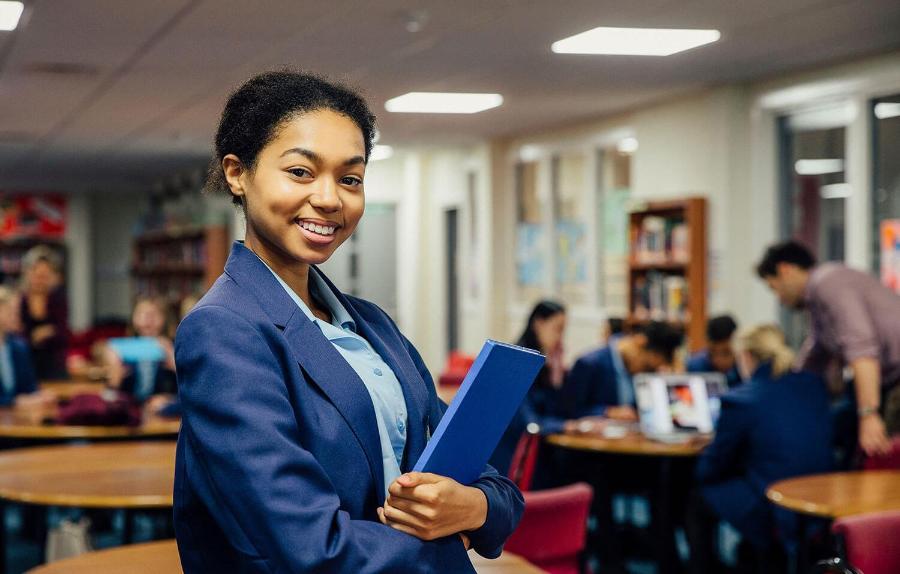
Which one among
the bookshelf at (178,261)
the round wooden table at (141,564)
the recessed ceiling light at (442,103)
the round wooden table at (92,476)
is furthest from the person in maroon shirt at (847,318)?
the bookshelf at (178,261)

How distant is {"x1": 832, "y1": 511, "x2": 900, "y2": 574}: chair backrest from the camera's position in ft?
9.47

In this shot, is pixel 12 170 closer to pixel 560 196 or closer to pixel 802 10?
pixel 560 196

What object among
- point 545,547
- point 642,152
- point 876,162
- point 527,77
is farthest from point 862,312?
point 642,152

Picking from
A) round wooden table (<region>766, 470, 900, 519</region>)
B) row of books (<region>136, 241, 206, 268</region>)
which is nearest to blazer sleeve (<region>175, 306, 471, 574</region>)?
round wooden table (<region>766, 470, 900, 519</region>)

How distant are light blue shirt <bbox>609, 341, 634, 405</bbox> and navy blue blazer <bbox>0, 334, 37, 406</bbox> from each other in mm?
3487

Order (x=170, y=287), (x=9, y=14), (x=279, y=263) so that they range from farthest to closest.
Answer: (x=170, y=287) → (x=9, y=14) → (x=279, y=263)

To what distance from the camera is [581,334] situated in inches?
416

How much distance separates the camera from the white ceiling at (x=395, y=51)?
5594mm

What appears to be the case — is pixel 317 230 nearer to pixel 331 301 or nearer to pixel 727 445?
pixel 331 301

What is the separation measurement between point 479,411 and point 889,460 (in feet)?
12.7

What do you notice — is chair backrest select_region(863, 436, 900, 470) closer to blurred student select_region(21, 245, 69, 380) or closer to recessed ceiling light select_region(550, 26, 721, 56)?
recessed ceiling light select_region(550, 26, 721, 56)

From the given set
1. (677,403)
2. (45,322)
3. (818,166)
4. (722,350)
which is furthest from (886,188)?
(45,322)

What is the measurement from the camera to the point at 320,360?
1.40m

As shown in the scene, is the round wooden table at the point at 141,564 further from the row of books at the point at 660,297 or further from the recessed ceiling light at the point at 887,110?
the row of books at the point at 660,297
